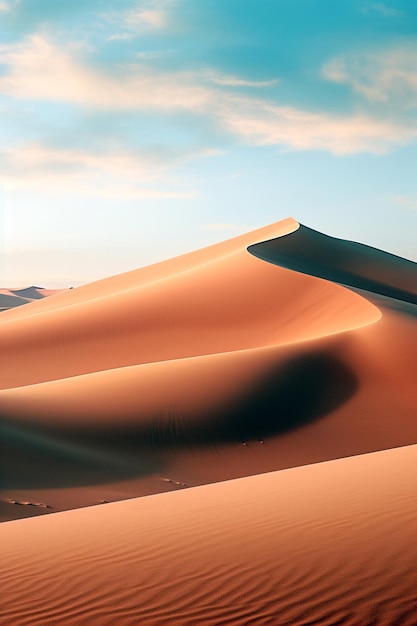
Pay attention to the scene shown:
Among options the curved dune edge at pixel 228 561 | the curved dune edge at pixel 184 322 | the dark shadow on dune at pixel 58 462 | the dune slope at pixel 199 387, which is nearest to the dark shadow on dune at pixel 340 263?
the curved dune edge at pixel 184 322

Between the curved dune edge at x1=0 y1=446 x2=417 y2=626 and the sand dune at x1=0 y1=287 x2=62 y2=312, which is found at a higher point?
the sand dune at x1=0 y1=287 x2=62 y2=312

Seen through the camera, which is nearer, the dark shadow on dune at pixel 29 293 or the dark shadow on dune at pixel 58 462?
the dark shadow on dune at pixel 58 462

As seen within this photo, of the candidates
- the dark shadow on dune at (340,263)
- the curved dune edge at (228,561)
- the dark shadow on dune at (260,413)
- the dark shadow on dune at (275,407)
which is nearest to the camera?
the curved dune edge at (228,561)

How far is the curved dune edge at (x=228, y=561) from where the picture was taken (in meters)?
5.39

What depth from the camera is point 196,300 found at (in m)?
37.0

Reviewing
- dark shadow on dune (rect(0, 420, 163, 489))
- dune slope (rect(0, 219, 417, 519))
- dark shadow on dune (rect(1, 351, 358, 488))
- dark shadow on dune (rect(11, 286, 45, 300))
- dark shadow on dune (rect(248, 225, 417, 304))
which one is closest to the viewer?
dark shadow on dune (rect(0, 420, 163, 489))

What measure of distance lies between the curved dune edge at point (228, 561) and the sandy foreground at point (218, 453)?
0.02m

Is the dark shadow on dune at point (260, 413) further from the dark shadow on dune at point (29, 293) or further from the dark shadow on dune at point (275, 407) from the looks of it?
the dark shadow on dune at point (29, 293)

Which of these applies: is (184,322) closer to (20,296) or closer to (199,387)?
(199,387)

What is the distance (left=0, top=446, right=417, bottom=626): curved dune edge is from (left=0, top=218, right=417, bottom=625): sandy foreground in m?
0.02

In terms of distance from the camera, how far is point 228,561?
6359 millimetres

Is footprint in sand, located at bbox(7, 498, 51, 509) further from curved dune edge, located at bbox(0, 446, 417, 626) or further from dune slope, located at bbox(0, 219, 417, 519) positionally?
curved dune edge, located at bbox(0, 446, 417, 626)

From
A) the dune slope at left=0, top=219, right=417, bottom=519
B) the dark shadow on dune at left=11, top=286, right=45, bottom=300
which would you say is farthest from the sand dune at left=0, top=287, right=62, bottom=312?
the dune slope at left=0, top=219, right=417, bottom=519

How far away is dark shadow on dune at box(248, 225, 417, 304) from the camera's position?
44.2 metres
